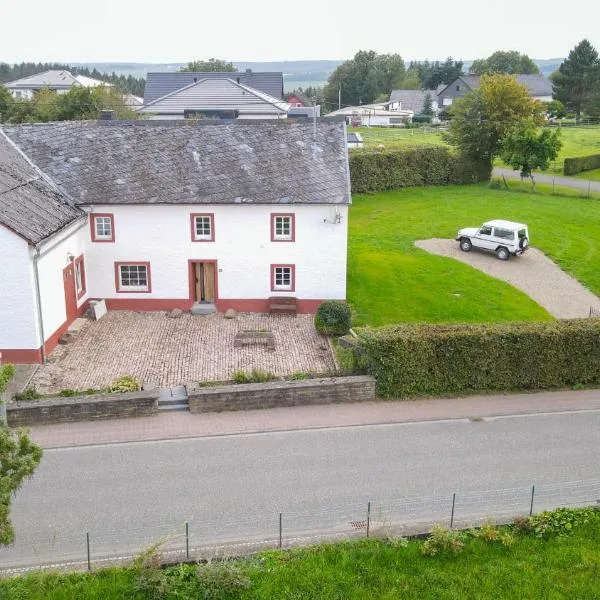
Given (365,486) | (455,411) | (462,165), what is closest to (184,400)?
(365,486)

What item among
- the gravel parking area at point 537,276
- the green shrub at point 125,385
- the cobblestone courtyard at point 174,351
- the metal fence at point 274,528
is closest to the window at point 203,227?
the cobblestone courtyard at point 174,351

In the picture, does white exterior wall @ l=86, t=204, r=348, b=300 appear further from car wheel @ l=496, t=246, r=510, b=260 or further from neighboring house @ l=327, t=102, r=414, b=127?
neighboring house @ l=327, t=102, r=414, b=127

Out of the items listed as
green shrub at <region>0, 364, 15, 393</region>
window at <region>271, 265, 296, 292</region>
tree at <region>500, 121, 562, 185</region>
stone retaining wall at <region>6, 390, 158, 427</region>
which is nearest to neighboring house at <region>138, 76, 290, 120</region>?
tree at <region>500, 121, 562, 185</region>

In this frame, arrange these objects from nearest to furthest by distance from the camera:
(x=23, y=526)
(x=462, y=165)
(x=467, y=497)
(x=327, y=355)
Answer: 1. (x=23, y=526)
2. (x=467, y=497)
3. (x=327, y=355)
4. (x=462, y=165)

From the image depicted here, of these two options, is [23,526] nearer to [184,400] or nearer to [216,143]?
[184,400]

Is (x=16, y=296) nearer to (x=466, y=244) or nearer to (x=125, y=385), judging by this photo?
(x=125, y=385)

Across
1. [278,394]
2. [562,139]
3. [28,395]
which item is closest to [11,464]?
[28,395]
